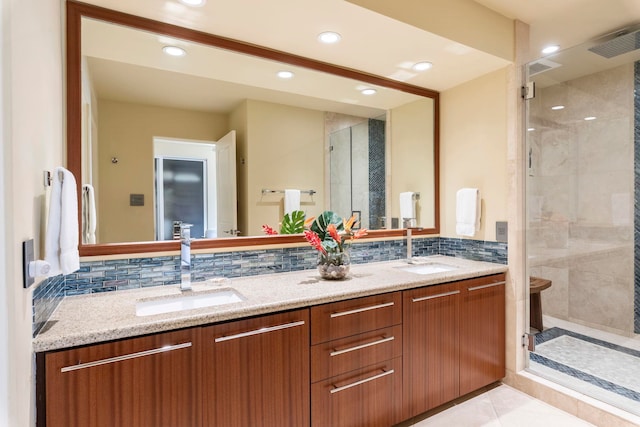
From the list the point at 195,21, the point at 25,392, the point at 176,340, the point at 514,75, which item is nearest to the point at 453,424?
the point at 176,340

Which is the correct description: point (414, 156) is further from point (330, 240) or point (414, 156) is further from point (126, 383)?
point (126, 383)

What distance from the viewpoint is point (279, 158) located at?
2.27 metres

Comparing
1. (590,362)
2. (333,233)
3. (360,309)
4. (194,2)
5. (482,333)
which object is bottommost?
(590,362)

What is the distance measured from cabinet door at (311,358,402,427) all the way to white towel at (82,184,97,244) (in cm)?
126

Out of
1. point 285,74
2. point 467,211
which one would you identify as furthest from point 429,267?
point 285,74

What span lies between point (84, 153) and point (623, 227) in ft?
12.0

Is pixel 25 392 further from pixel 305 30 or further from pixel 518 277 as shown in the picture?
pixel 518 277

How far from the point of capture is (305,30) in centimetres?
189

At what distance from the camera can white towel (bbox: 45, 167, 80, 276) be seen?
3.75 ft

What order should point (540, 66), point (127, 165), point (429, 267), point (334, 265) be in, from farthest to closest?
point (429, 267) < point (540, 66) < point (334, 265) < point (127, 165)

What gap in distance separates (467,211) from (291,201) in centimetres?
134

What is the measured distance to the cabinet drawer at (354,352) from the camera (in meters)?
1.58

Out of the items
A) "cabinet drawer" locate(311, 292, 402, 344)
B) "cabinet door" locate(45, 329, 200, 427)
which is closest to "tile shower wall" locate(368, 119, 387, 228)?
"cabinet drawer" locate(311, 292, 402, 344)

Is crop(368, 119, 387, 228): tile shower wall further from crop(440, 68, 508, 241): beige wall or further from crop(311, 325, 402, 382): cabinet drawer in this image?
crop(311, 325, 402, 382): cabinet drawer
